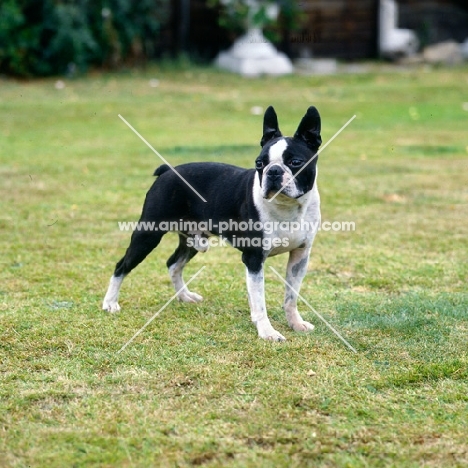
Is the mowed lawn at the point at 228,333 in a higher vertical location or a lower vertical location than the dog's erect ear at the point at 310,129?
lower

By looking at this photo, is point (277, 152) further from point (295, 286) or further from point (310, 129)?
point (295, 286)

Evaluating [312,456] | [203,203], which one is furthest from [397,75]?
[312,456]

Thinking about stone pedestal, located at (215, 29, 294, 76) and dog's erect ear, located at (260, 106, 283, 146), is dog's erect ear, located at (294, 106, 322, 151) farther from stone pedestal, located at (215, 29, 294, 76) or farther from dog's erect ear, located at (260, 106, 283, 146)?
stone pedestal, located at (215, 29, 294, 76)

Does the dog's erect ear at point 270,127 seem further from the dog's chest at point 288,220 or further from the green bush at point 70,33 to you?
A: the green bush at point 70,33

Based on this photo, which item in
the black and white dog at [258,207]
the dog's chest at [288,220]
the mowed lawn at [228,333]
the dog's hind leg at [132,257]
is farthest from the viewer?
the dog's hind leg at [132,257]

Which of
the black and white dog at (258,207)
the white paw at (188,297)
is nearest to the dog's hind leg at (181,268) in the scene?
the white paw at (188,297)

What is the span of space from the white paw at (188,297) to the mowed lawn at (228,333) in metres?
0.12

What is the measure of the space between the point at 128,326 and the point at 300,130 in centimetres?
166

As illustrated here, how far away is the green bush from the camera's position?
18.5m

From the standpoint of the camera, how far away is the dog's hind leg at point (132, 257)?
558 centimetres

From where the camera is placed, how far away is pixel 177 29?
21875mm

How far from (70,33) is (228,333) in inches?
574

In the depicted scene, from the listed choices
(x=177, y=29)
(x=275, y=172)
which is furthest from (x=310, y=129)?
(x=177, y=29)

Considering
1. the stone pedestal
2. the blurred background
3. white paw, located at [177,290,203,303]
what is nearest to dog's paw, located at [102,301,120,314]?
white paw, located at [177,290,203,303]
